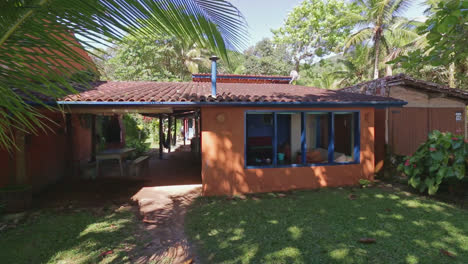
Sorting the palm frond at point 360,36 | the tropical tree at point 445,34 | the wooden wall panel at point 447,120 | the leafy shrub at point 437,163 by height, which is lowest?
the leafy shrub at point 437,163

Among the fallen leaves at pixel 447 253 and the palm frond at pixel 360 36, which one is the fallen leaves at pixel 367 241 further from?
the palm frond at pixel 360 36

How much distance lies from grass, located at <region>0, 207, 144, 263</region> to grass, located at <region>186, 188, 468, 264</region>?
1250 mm

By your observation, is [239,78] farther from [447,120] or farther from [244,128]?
[447,120]

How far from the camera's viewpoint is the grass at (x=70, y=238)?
369cm

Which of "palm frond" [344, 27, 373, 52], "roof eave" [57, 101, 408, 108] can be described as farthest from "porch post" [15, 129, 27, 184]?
"palm frond" [344, 27, 373, 52]

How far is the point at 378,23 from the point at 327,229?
16549 mm

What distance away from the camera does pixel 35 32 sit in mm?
1172

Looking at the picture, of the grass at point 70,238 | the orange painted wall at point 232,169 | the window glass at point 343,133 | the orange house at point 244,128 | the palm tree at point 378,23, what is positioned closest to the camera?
the grass at point 70,238

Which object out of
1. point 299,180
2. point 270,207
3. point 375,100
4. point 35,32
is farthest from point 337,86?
point 35,32

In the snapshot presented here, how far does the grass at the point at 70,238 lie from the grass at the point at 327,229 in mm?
1250

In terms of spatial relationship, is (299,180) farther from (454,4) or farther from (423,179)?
(454,4)

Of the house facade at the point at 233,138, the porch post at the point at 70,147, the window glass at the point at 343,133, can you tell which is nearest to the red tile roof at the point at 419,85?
the window glass at the point at 343,133

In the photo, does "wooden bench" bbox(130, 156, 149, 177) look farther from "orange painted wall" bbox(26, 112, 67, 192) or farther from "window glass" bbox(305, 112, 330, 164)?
"window glass" bbox(305, 112, 330, 164)

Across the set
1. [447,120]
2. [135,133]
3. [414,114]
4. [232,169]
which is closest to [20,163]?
[232,169]
